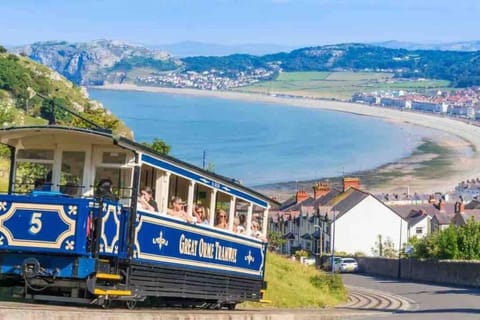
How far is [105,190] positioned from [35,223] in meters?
1.25

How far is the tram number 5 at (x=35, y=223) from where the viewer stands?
15781 millimetres

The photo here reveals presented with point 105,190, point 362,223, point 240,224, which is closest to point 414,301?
point 240,224

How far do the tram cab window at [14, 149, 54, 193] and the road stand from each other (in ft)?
31.4

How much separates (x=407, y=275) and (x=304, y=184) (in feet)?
208

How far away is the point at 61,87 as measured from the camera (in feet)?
263

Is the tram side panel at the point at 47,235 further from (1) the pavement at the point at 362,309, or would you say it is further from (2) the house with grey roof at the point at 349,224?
(2) the house with grey roof at the point at 349,224

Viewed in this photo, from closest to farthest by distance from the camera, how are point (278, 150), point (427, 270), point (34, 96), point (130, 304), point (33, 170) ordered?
point (130, 304) < point (33, 170) < point (427, 270) < point (34, 96) < point (278, 150)

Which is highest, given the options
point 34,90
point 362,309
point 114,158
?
point 34,90

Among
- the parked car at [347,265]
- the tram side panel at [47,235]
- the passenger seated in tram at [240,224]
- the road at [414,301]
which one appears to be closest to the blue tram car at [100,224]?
the tram side panel at [47,235]

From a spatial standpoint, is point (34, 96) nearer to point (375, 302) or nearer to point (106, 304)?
point (375, 302)

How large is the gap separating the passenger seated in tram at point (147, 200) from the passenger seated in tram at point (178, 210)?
1.95ft

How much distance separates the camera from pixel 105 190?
16.5 metres

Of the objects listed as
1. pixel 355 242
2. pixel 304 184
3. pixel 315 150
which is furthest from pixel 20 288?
pixel 315 150

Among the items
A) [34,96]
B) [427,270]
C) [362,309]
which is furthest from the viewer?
[34,96]
